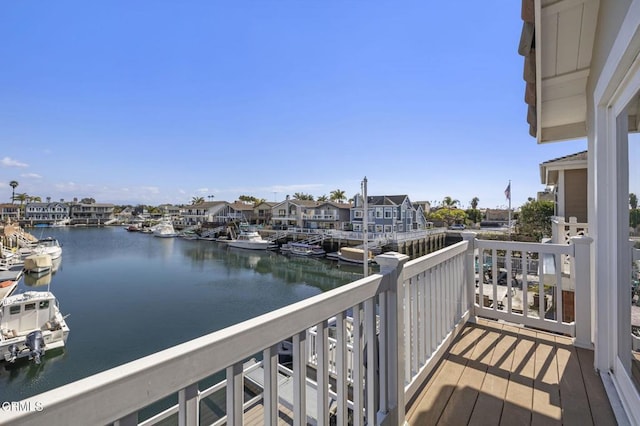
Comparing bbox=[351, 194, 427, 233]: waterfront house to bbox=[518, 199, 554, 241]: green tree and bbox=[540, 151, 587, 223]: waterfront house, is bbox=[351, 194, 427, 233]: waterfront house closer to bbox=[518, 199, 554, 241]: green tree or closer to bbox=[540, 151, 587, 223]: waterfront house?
bbox=[518, 199, 554, 241]: green tree

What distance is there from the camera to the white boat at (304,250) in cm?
2391

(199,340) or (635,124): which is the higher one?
(635,124)

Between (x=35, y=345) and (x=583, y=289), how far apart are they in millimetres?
11873

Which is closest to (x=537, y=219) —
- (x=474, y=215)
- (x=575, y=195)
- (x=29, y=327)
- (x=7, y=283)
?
(x=575, y=195)

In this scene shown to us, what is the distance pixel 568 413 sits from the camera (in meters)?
1.73

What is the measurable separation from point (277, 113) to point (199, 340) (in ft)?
52.7

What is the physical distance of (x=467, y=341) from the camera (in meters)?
2.62

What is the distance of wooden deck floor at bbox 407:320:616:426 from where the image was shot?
1.70 m

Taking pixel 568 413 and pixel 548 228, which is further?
pixel 548 228

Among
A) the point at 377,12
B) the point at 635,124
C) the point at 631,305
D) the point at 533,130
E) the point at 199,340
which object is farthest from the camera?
the point at 377,12

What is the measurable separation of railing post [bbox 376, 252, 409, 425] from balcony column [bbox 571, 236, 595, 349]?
1989mm

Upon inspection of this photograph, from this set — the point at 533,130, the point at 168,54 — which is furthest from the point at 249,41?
the point at 533,130

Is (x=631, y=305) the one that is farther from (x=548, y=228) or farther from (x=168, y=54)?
(x=548, y=228)

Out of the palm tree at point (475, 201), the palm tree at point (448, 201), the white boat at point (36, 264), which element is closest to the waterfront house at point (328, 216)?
the white boat at point (36, 264)
